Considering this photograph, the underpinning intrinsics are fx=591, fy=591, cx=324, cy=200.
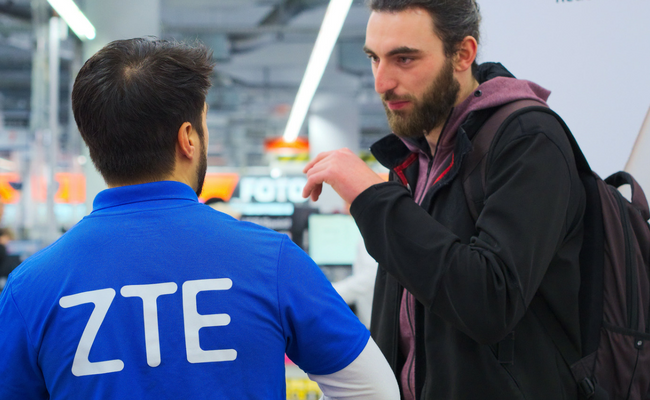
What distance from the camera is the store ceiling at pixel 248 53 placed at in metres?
9.03

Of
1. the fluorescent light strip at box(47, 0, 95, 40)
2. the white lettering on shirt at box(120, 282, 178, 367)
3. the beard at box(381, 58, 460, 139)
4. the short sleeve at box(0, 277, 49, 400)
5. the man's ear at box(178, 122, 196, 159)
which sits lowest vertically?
the short sleeve at box(0, 277, 49, 400)

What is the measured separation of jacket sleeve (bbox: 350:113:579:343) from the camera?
106 cm

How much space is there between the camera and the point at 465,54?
1.39 m

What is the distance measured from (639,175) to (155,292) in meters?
1.40

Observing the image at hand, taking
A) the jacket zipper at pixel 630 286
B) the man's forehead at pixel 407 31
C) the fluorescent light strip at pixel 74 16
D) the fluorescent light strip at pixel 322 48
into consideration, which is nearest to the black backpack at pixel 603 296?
the jacket zipper at pixel 630 286

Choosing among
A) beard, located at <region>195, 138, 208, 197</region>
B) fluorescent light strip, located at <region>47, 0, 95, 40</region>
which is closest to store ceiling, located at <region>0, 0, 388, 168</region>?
fluorescent light strip, located at <region>47, 0, 95, 40</region>

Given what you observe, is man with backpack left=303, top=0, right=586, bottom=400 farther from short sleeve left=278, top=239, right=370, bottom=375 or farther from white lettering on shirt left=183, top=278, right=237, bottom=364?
white lettering on shirt left=183, top=278, right=237, bottom=364

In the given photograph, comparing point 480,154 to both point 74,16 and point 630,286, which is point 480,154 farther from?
point 74,16

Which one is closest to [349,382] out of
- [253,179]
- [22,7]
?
[253,179]

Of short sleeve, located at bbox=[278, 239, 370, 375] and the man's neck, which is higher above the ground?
the man's neck

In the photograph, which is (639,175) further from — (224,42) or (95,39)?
(224,42)

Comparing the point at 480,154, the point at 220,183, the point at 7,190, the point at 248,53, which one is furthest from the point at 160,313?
the point at 7,190

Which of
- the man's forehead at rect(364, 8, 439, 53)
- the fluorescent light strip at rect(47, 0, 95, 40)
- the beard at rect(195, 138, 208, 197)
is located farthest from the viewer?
the fluorescent light strip at rect(47, 0, 95, 40)

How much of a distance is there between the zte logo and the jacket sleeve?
394 mm
